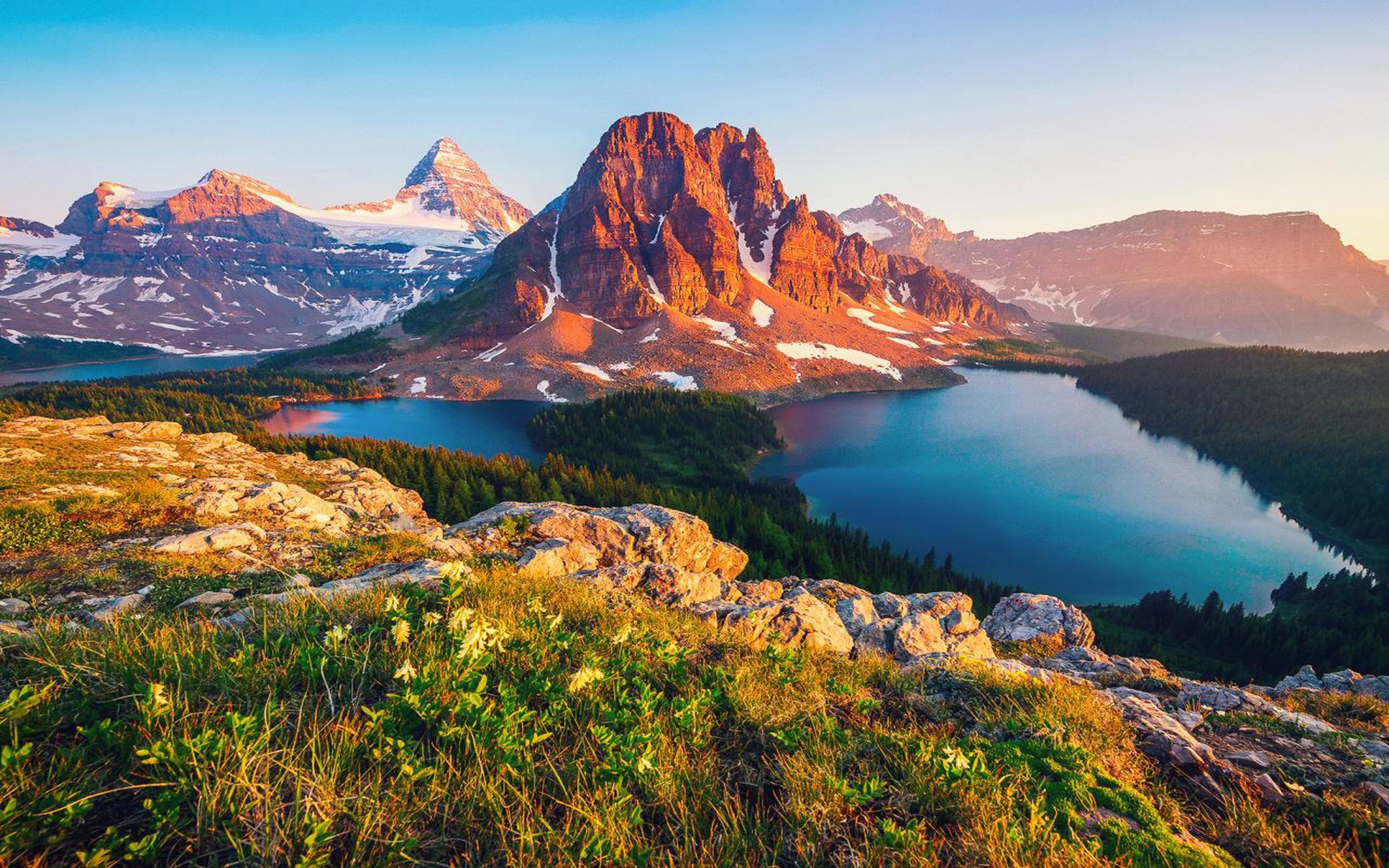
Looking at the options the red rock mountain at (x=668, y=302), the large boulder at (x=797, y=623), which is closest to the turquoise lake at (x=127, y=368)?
the red rock mountain at (x=668, y=302)

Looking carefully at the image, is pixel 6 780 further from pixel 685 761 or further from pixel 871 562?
pixel 871 562

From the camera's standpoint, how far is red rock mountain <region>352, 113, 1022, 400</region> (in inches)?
4296

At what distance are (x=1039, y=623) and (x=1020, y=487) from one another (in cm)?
4289

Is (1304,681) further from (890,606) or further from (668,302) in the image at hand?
(668,302)

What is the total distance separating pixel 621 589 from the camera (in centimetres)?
987

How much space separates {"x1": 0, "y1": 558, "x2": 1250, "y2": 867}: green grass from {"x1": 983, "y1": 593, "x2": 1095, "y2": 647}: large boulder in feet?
47.4

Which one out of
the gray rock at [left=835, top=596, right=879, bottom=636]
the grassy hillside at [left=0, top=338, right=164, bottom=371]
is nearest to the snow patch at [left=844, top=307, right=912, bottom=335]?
the gray rock at [left=835, top=596, right=879, bottom=636]

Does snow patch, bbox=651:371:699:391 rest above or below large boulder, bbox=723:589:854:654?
below

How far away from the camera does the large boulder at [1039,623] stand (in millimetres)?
16078

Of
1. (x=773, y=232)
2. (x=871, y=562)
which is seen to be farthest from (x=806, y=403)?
(x=773, y=232)

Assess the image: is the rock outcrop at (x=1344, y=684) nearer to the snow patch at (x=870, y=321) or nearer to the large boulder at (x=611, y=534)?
the large boulder at (x=611, y=534)

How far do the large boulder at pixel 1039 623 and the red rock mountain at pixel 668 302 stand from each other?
277 feet

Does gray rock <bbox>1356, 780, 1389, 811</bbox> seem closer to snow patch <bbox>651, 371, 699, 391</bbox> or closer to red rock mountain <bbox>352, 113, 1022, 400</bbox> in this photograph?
snow patch <bbox>651, 371, 699, 391</bbox>

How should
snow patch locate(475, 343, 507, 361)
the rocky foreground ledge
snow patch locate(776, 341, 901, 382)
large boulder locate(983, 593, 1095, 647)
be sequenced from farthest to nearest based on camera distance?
snow patch locate(776, 341, 901, 382), snow patch locate(475, 343, 507, 361), large boulder locate(983, 593, 1095, 647), the rocky foreground ledge
